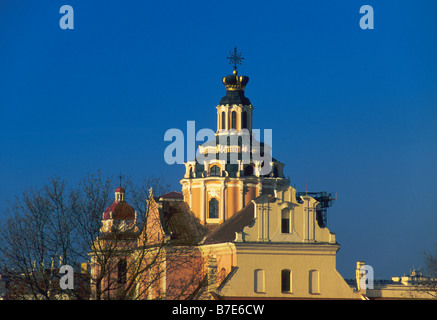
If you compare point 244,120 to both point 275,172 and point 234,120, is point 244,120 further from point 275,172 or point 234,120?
point 275,172

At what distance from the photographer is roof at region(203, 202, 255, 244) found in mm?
74125

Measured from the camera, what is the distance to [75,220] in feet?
177

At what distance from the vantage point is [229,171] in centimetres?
8188

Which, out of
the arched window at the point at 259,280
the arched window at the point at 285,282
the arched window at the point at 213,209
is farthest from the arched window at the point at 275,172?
the arched window at the point at 259,280

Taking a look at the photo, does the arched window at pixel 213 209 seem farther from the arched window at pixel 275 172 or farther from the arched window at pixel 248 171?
the arched window at pixel 275 172

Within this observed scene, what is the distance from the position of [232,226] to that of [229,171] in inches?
266

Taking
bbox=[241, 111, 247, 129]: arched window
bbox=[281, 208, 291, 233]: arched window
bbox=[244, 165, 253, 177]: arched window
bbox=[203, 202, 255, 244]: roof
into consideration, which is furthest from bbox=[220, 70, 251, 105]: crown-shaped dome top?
bbox=[281, 208, 291, 233]: arched window

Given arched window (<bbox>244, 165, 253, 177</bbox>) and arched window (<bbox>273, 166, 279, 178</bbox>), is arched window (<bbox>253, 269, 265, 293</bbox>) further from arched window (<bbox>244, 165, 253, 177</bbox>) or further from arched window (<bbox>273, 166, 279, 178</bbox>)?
arched window (<bbox>273, 166, 279, 178</bbox>)

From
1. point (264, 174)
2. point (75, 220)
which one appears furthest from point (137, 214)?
point (264, 174)

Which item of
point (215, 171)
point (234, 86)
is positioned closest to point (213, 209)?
point (215, 171)

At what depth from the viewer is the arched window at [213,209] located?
81688mm

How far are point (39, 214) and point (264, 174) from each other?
30.9 metres
